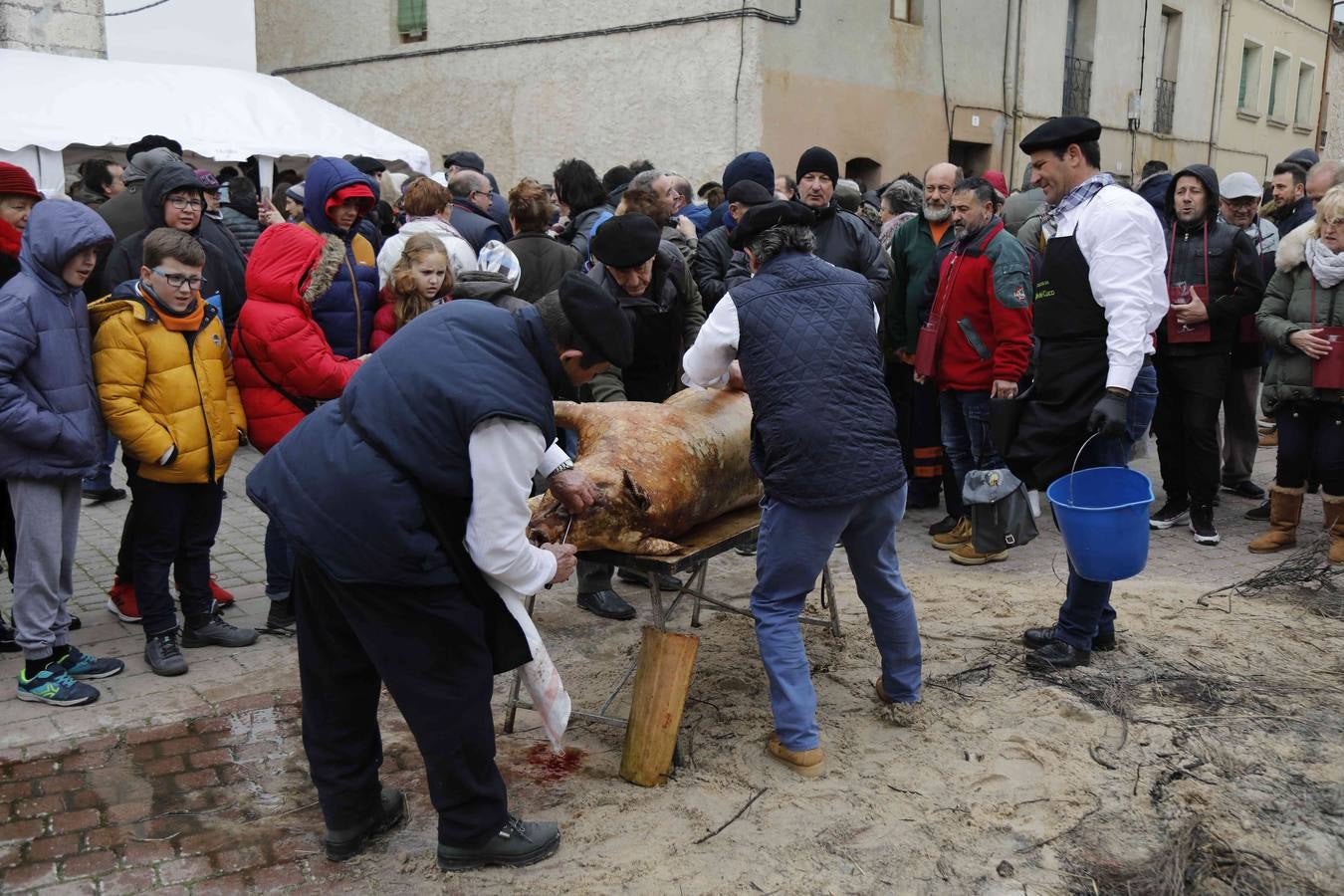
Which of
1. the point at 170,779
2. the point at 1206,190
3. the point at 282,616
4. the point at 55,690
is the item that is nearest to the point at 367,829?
the point at 170,779

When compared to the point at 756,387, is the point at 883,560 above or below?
below

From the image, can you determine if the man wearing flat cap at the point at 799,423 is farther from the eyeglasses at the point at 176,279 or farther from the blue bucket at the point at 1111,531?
the eyeglasses at the point at 176,279

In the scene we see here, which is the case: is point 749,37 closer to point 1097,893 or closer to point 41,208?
point 41,208

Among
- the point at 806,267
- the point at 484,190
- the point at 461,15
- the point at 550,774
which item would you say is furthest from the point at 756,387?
the point at 461,15

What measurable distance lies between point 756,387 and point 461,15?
15.3m

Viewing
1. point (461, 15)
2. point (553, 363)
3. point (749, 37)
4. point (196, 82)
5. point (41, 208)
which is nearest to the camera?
point (553, 363)

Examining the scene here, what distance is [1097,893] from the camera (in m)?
3.04

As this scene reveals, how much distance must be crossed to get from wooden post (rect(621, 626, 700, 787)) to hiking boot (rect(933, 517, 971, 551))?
10.00ft

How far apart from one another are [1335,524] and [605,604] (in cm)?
390

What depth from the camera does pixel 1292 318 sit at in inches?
245

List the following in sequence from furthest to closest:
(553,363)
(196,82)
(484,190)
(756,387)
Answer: (196,82) → (484,190) → (756,387) → (553,363)

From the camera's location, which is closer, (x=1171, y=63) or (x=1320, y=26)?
(x=1171, y=63)

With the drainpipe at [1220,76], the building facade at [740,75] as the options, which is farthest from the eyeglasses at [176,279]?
the drainpipe at [1220,76]

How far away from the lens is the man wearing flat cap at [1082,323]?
13.5 feet
